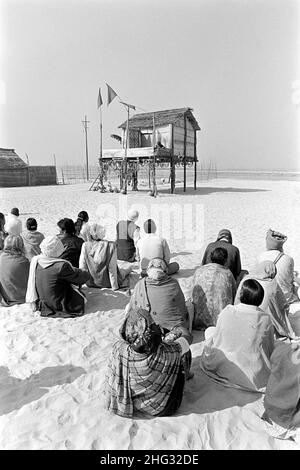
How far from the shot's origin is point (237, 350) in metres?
2.72

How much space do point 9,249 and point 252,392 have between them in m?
3.20

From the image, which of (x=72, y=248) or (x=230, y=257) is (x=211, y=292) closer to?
(x=230, y=257)

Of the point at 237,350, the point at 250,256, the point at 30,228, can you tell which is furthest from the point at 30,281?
the point at 250,256

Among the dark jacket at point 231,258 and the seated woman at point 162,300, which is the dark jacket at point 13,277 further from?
the dark jacket at point 231,258

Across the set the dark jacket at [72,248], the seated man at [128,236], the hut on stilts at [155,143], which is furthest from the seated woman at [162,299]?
the hut on stilts at [155,143]

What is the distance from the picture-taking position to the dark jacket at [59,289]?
12.8ft

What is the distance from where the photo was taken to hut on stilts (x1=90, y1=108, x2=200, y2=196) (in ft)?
61.2

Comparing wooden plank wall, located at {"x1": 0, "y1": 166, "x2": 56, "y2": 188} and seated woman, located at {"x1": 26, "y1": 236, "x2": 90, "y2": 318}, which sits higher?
wooden plank wall, located at {"x1": 0, "y1": 166, "x2": 56, "y2": 188}

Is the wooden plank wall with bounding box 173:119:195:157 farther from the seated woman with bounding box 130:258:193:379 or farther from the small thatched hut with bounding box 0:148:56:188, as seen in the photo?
the seated woman with bounding box 130:258:193:379

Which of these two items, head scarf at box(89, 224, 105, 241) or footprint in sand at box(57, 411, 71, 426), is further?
head scarf at box(89, 224, 105, 241)

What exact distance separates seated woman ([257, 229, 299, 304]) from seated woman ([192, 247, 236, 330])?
2.31 feet

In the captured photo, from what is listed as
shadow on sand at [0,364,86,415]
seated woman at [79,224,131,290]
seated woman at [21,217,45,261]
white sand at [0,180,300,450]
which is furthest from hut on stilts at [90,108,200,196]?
shadow on sand at [0,364,86,415]

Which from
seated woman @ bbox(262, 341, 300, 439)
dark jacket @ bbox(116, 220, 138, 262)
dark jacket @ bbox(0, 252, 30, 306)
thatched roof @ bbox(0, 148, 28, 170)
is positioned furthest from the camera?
thatched roof @ bbox(0, 148, 28, 170)

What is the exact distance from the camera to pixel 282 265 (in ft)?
13.3
